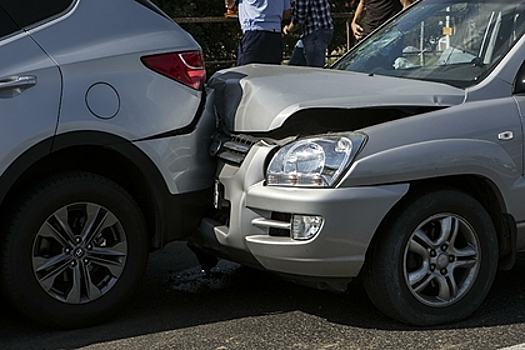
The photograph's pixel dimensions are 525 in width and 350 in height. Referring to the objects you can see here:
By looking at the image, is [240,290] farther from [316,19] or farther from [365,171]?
[316,19]

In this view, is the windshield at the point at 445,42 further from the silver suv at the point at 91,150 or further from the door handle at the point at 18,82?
the door handle at the point at 18,82

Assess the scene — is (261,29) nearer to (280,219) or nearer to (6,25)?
(6,25)

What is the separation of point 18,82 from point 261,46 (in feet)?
15.3

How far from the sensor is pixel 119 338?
4.47 m

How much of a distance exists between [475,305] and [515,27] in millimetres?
1557

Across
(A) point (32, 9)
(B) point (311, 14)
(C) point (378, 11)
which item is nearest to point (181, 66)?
(A) point (32, 9)

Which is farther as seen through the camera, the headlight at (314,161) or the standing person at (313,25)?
the standing person at (313,25)

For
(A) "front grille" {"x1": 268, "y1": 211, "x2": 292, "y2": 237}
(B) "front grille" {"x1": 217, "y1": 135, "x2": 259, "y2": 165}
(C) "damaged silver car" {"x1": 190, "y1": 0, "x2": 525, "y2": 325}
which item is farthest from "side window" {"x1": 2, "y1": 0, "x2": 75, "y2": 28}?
(A) "front grille" {"x1": 268, "y1": 211, "x2": 292, "y2": 237}

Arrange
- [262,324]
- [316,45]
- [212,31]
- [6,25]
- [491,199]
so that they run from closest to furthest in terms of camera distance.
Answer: [6,25], [262,324], [491,199], [316,45], [212,31]

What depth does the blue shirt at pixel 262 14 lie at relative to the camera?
8742mm

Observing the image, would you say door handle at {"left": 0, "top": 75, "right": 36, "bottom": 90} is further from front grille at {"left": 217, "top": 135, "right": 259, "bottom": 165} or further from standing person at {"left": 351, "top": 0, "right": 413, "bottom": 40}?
standing person at {"left": 351, "top": 0, "right": 413, "bottom": 40}

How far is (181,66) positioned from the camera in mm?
4805

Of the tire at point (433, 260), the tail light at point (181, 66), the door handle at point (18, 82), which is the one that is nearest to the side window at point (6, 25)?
the door handle at point (18, 82)

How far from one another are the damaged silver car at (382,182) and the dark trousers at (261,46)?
12.4 feet
